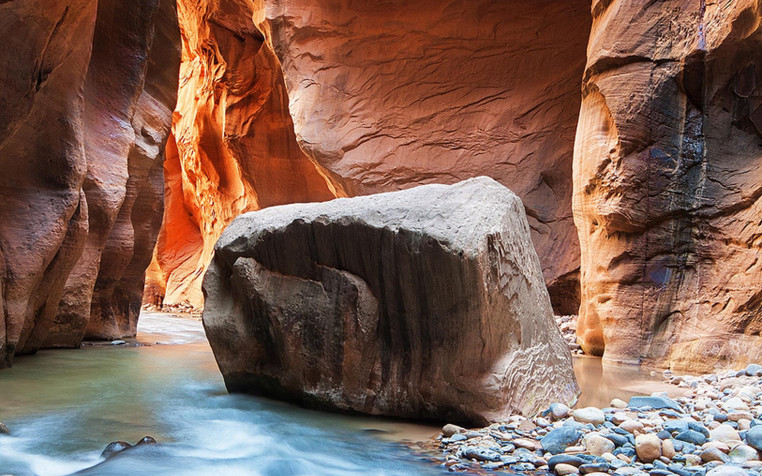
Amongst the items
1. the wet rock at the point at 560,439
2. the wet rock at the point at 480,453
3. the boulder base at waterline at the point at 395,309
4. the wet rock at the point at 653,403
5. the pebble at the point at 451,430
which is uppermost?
the boulder base at waterline at the point at 395,309

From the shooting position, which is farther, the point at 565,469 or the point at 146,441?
the point at 146,441

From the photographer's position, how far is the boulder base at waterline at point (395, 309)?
3.20 m

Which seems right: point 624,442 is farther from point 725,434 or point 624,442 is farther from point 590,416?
point 725,434

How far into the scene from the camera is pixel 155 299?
18.7 m

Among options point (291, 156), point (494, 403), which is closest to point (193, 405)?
point (494, 403)

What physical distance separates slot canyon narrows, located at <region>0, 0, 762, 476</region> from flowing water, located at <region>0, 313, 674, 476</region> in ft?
0.08

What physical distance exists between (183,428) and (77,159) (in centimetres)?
329

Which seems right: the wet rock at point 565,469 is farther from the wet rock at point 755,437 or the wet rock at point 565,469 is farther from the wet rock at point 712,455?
the wet rock at point 755,437

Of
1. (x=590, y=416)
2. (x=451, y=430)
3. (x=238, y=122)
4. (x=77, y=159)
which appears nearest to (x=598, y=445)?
(x=590, y=416)

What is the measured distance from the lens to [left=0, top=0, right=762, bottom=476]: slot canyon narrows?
3031mm

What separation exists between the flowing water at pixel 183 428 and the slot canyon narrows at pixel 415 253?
24 mm

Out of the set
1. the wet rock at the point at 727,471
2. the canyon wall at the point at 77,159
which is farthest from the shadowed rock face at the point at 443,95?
the wet rock at the point at 727,471

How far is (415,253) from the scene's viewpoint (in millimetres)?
3230

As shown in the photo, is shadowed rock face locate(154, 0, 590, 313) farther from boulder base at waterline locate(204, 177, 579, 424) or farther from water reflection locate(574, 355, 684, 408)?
boulder base at waterline locate(204, 177, 579, 424)
